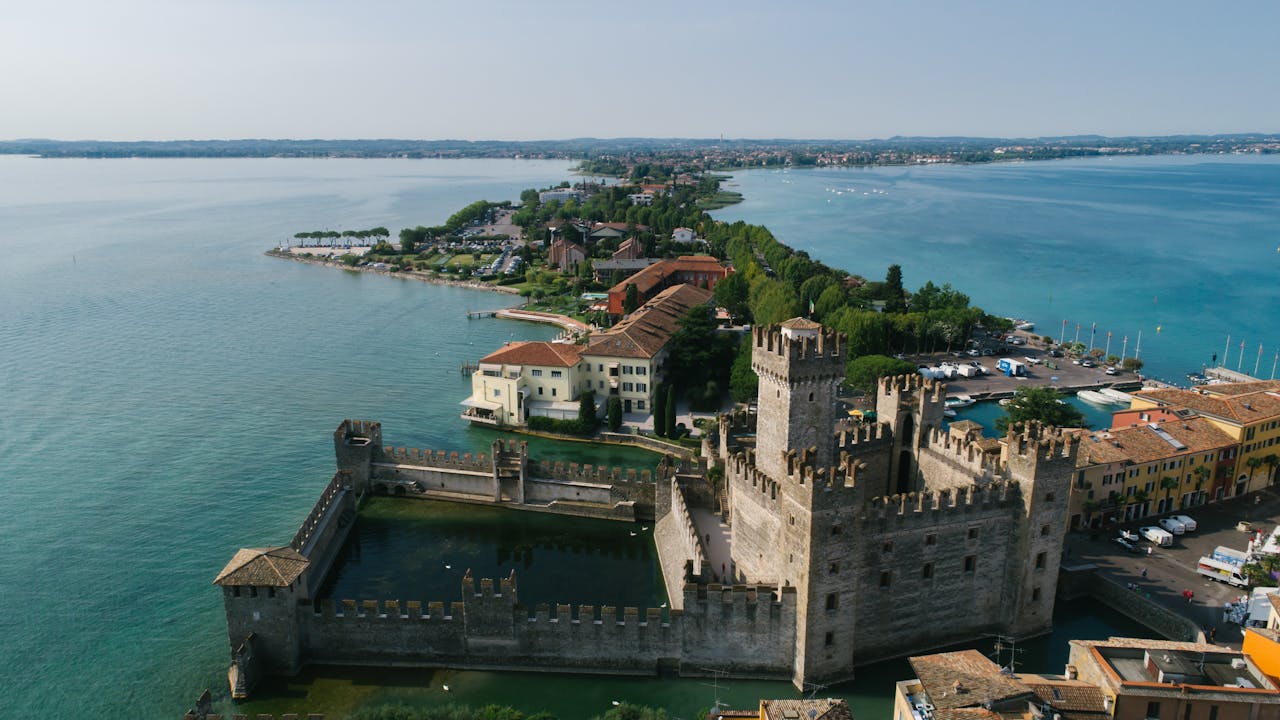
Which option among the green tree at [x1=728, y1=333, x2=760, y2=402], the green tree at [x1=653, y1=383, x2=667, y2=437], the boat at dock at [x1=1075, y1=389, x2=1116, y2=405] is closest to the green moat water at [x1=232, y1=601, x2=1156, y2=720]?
the green tree at [x1=653, y1=383, x2=667, y2=437]

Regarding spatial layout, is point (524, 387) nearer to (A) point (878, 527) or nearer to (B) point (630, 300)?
(B) point (630, 300)

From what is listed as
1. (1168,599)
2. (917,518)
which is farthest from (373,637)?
(1168,599)

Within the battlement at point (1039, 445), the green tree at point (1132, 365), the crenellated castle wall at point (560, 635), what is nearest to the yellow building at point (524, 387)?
the crenellated castle wall at point (560, 635)

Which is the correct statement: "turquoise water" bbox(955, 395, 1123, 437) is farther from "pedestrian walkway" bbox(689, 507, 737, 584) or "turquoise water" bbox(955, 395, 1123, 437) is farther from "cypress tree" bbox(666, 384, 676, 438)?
"pedestrian walkway" bbox(689, 507, 737, 584)

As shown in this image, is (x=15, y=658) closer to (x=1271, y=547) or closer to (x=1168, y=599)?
(x=1168, y=599)

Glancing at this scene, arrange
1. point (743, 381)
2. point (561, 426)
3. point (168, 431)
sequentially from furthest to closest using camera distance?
1. point (743, 381)
2. point (168, 431)
3. point (561, 426)

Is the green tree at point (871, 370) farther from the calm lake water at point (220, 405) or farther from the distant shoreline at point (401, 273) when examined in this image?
the distant shoreline at point (401, 273)

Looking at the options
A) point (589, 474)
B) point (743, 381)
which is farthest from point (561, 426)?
point (589, 474)
